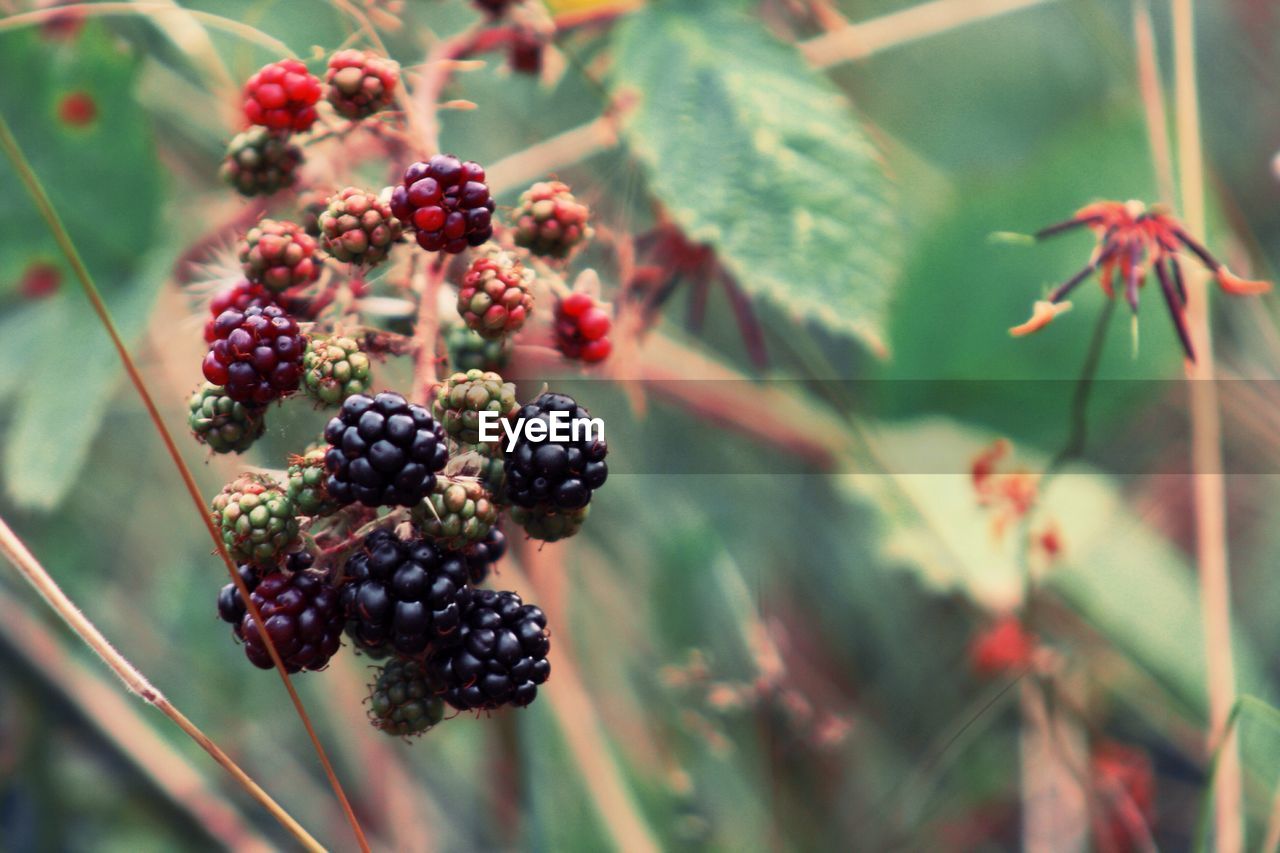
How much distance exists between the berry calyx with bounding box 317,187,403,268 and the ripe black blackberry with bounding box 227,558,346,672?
215 millimetres

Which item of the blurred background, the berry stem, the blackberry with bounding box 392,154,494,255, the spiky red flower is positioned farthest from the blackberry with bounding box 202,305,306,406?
the berry stem

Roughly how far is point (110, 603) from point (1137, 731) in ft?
4.65

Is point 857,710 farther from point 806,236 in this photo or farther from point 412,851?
point 806,236

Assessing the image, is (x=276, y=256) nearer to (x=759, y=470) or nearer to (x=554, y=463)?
(x=554, y=463)

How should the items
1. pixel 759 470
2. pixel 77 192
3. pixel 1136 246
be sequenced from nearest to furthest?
1. pixel 1136 246
2. pixel 77 192
3. pixel 759 470

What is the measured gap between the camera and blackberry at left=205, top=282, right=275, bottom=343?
0.73 meters

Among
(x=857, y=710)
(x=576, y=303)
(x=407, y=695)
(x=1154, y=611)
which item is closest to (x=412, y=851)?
(x=857, y=710)

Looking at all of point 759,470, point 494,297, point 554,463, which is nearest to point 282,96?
point 494,297

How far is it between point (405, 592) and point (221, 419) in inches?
7.0

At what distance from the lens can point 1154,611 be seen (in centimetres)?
127

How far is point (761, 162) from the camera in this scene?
98 centimetres

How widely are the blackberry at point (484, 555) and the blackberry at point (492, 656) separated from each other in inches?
1.9

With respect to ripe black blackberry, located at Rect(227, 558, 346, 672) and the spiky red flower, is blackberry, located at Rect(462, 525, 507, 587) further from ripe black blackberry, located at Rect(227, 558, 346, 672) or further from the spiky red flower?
the spiky red flower

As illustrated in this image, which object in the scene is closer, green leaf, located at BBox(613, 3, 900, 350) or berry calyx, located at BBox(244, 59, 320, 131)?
berry calyx, located at BBox(244, 59, 320, 131)
